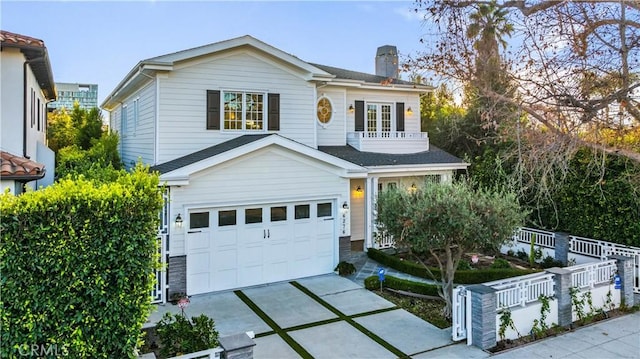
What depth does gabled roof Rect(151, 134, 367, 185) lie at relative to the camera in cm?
1066

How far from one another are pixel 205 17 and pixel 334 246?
9.54m

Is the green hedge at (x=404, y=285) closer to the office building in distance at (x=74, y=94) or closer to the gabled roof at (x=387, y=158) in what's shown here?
the gabled roof at (x=387, y=158)

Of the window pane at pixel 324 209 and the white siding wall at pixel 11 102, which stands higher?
the white siding wall at pixel 11 102

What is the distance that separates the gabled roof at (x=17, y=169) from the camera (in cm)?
653

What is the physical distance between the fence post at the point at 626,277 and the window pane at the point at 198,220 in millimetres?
10805

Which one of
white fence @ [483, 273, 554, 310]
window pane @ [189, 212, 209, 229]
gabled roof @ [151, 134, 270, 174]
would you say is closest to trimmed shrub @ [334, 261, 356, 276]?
window pane @ [189, 212, 209, 229]

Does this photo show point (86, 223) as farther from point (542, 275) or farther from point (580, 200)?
point (580, 200)

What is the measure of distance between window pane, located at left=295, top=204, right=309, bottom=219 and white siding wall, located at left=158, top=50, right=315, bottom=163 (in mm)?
2936

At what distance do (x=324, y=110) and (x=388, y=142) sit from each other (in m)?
3.02

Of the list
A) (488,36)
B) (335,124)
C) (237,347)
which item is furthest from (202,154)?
(488,36)

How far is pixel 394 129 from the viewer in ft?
60.0

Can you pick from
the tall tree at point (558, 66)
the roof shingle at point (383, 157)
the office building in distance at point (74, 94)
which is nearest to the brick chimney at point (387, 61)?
the roof shingle at point (383, 157)

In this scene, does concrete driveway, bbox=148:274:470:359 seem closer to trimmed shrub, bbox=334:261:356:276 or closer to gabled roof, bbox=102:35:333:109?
trimmed shrub, bbox=334:261:356:276

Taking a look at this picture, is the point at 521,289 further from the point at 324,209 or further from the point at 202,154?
the point at 202,154
